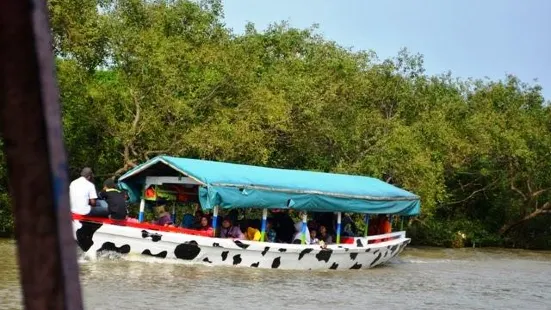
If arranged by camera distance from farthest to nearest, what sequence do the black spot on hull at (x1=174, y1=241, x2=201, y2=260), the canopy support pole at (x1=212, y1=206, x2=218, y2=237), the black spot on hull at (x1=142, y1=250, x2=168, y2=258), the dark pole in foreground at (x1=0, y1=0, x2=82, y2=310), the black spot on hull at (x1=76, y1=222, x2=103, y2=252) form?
1. the canopy support pole at (x1=212, y1=206, x2=218, y2=237)
2. the black spot on hull at (x1=174, y1=241, x2=201, y2=260)
3. the black spot on hull at (x1=142, y1=250, x2=168, y2=258)
4. the black spot on hull at (x1=76, y1=222, x2=103, y2=252)
5. the dark pole in foreground at (x1=0, y1=0, x2=82, y2=310)

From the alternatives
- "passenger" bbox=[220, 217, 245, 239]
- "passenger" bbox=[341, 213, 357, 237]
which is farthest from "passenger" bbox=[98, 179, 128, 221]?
"passenger" bbox=[341, 213, 357, 237]

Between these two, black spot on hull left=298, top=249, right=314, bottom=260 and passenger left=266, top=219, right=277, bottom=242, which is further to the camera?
passenger left=266, top=219, right=277, bottom=242

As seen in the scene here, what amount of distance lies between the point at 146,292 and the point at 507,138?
2049 centimetres

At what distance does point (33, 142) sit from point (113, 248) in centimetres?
1203

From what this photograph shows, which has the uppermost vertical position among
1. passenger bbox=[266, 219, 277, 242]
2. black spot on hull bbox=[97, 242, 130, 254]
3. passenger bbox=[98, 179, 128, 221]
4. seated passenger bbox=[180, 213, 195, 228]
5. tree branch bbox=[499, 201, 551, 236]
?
passenger bbox=[98, 179, 128, 221]

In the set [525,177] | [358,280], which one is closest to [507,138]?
[525,177]

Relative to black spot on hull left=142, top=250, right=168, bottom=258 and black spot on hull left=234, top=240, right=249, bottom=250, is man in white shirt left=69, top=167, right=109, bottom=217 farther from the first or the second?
black spot on hull left=234, top=240, right=249, bottom=250

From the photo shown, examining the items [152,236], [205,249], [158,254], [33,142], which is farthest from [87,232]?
[33,142]

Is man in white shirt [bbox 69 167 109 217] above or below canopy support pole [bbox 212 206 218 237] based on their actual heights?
above

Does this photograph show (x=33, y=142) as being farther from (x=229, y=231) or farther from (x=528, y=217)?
(x=528, y=217)

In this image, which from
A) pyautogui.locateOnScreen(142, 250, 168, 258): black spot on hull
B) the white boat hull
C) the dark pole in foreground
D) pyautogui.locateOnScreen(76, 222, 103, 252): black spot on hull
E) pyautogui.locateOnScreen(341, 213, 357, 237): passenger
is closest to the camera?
the dark pole in foreground

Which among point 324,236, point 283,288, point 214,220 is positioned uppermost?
point 214,220

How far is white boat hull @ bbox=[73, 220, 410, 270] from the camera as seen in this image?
13303 mm

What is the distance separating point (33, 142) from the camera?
1.72 m
